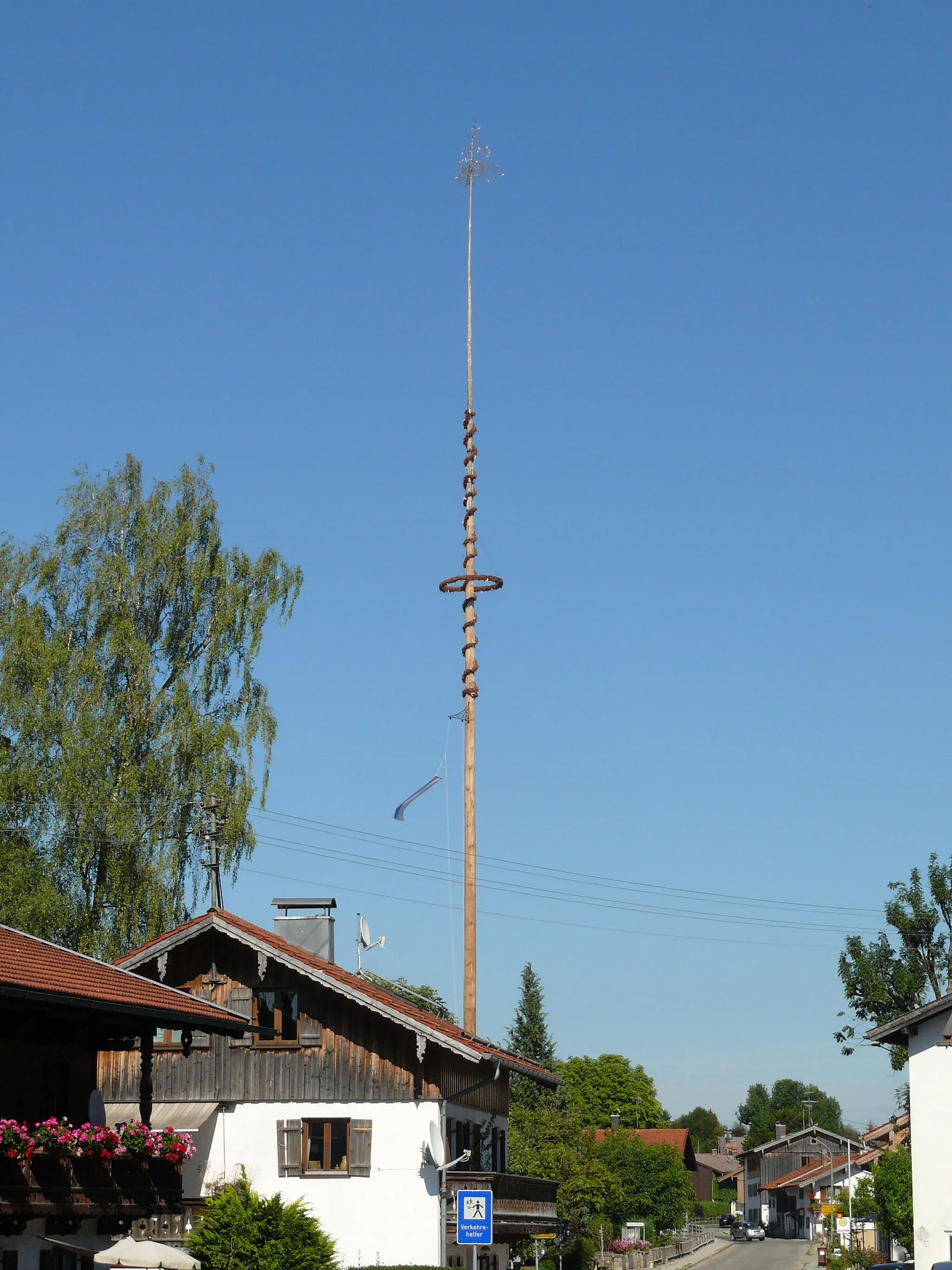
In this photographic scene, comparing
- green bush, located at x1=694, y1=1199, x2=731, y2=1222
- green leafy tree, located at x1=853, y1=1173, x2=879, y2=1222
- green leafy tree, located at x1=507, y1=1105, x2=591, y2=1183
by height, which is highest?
green leafy tree, located at x1=507, y1=1105, x2=591, y2=1183

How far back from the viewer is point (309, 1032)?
35656 millimetres

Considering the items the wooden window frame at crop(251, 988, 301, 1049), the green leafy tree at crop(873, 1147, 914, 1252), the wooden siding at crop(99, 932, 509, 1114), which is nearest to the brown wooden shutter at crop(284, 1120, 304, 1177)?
the wooden siding at crop(99, 932, 509, 1114)

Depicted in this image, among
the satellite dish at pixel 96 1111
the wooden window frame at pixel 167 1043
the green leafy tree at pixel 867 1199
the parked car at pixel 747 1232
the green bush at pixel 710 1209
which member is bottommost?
the green bush at pixel 710 1209

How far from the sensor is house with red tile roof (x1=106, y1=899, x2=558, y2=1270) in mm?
33969

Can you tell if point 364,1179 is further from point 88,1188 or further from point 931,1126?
point 931,1126

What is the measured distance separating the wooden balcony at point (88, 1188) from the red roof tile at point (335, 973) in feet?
28.4

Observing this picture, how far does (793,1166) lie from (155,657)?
4415 inches

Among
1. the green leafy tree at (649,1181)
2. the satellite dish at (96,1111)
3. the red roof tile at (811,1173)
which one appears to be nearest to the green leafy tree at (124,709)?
the satellite dish at (96,1111)

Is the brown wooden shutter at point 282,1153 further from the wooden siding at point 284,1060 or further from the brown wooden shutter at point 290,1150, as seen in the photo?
the wooden siding at point 284,1060

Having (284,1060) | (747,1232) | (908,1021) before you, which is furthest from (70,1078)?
(747,1232)

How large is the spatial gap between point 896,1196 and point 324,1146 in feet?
84.8

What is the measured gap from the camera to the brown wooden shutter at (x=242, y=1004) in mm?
35906

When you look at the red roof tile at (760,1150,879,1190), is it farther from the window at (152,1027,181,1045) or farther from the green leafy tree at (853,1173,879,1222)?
the window at (152,1027,181,1045)

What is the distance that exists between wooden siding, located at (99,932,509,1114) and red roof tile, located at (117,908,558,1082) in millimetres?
436
